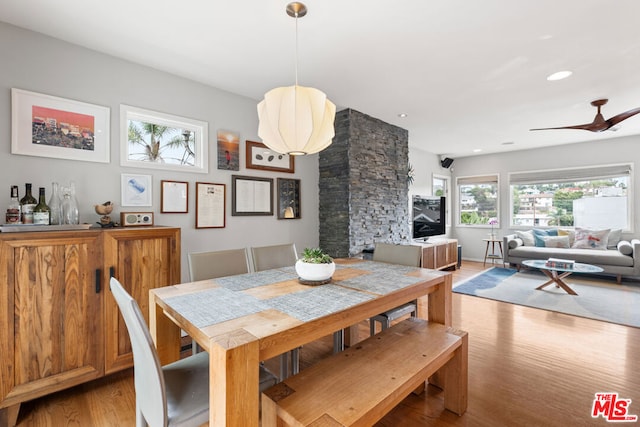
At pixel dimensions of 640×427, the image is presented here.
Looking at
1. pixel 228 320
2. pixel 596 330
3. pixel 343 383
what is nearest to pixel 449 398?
pixel 343 383

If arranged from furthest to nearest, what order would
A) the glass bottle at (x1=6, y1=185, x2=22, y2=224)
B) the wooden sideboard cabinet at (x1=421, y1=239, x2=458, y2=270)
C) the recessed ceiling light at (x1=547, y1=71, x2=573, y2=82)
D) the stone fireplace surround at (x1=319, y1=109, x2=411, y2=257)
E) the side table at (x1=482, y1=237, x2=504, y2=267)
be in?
the side table at (x1=482, y1=237, x2=504, y2=267), the wooden sideboard cabinet at (x1=421, y1=239, x2=458, y2=270), the stone fireplace surround at (x1=319, y1=109, x2=411, y2=257), the recessed ceiling light at (x1=547, y1=71, x2=573, y2=82), the glass bottle at (x1=6, y1=185, x2=22, y2=224)

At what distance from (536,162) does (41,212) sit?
7879mm

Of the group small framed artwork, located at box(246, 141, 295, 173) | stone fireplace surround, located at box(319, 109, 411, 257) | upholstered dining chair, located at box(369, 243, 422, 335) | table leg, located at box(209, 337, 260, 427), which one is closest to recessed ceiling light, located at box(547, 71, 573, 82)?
stone fireplace surround, located at box(319, 109, 411, 257)

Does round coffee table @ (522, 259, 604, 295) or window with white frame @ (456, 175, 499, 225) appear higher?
window with white frame @ (456, 175, 499, 225)

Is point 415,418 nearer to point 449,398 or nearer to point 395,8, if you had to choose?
point 449,398

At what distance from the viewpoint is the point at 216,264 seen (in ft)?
7.08

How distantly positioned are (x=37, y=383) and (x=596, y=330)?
4.62m

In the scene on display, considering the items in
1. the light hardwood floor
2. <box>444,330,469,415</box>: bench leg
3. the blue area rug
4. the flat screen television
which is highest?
the flat screen television

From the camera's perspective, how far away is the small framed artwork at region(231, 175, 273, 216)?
10.6 feet

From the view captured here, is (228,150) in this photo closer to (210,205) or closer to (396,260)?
(210,205)

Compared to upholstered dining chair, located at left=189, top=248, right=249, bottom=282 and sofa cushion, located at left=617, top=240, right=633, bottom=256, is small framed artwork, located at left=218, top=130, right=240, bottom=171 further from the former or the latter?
sofa cushion, located at left=617, top=240, right=633, bottom=256

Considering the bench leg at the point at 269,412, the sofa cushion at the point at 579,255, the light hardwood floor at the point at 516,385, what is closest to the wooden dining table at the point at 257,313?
the bench leg at the point at 269,412

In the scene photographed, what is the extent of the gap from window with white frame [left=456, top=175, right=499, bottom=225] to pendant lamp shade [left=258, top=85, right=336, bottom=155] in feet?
21.3

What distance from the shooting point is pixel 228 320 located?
1.22 meters
